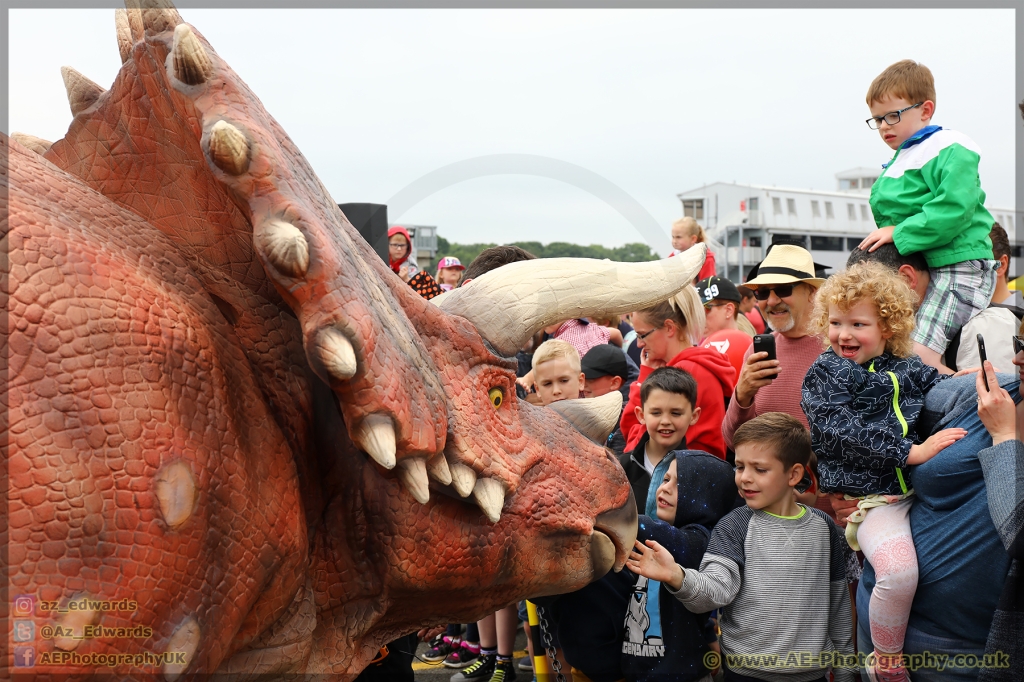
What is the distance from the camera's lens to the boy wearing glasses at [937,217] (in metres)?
3.64

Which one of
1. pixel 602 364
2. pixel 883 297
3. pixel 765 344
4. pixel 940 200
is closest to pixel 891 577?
pixel 883 297

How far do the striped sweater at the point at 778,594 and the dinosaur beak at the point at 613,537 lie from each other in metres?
0.91

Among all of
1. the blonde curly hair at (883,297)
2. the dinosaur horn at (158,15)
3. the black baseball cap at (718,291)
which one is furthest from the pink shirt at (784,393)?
the dinosaur horn at (158,15)

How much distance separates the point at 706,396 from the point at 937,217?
4.14ft

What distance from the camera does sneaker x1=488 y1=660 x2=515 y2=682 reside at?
477 cm

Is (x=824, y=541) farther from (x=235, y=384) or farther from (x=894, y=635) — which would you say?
(x=235, y=384)

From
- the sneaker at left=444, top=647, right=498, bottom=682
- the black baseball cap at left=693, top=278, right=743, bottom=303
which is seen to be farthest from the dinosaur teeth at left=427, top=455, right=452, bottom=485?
the black baseball cap at left=693, top=278, right=743, bottom=303

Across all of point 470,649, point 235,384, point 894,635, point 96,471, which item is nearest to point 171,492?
point 96,471

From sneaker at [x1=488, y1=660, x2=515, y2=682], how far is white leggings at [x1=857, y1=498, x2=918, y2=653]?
2411 millimetres

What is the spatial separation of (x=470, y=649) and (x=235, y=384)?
13.7 feet

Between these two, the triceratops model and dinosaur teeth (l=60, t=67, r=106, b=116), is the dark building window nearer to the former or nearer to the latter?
the triceratops model

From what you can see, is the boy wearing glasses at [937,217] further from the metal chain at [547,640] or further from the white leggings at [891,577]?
the metal chain at [547,640]

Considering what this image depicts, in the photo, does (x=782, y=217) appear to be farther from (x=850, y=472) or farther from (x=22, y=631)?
(x=22, y=631)

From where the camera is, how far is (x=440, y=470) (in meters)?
1.67
